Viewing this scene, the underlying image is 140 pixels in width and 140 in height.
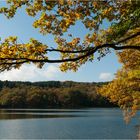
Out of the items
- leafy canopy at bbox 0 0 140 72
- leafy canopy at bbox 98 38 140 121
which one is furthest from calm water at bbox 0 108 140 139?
leafy canopy at bbox 0 0 140 72

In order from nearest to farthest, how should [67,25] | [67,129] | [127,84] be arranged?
[67,25] → [127,84] → [67,129]

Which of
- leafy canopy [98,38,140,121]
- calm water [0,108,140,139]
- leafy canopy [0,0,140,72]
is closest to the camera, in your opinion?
leafy canopy [0,0,140,72]

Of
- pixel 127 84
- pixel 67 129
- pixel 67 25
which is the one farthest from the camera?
pixel 67 129

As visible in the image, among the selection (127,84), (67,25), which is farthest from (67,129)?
(67,25)

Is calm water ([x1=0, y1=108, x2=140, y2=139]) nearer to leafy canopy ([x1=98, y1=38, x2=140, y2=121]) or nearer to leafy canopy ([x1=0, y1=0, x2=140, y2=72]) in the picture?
leafy canopy ([x1=98, y1=38, x2=140, y2=121])

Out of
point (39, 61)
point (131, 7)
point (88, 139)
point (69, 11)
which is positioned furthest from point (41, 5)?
point (88, 139)

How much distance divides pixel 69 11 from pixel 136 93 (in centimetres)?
2186

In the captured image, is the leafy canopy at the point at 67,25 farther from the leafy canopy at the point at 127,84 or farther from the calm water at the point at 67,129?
the calm water at the point at 67,129

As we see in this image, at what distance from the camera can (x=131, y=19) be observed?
38.2 feet

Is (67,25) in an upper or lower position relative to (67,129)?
upper

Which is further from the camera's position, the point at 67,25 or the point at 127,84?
the point at 127,84

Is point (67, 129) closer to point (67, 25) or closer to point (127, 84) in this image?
point (127, 84)

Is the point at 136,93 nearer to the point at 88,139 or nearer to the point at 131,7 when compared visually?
the point at 88,139

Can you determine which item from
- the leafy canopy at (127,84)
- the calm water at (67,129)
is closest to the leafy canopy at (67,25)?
the leafy canopy at (127,84)
